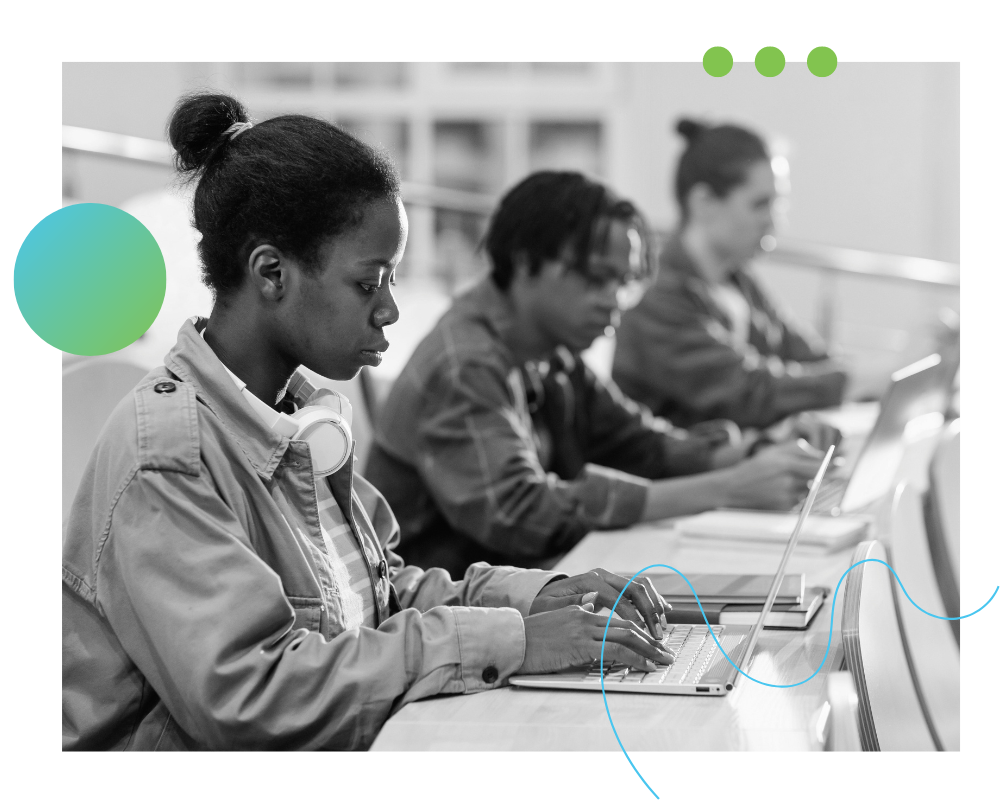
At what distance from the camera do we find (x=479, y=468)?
1676 mm

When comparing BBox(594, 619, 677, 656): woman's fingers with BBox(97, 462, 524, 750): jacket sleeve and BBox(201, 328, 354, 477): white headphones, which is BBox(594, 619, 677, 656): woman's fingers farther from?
BBox(201, 328, 354, 477): white headphones

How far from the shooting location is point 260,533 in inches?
40.6

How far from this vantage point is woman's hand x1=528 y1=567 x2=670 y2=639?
3.77ft

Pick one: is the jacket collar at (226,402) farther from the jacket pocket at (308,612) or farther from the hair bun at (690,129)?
the hair bun at (690,129)

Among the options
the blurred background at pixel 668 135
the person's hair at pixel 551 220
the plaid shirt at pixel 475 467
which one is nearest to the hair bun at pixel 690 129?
the person's hair at pixel 551 220

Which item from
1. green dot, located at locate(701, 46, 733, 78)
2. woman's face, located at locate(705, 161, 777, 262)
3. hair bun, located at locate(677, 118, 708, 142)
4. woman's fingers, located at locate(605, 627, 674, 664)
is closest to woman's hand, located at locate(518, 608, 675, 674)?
woman's fingers, located at locate(605, 627, 674, 664)

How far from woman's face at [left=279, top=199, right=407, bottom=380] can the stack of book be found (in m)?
0.47

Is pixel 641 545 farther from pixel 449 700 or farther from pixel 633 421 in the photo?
pixel 449 700

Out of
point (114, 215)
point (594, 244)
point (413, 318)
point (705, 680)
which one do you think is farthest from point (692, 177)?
point (705, 680)

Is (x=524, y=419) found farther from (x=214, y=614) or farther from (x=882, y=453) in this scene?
(x=214, y=614)

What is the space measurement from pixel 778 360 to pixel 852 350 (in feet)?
7.93
